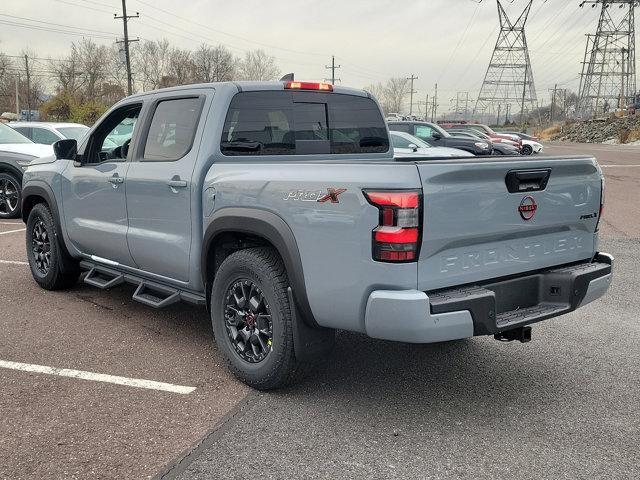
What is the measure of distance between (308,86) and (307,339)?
79.9 inches

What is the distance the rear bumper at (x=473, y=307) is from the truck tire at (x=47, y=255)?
154 inches

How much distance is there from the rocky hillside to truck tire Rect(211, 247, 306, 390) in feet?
181

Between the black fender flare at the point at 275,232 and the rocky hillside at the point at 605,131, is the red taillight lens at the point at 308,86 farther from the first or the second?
the rocky hillside at the point at 605,131

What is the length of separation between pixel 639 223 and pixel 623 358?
7.30m

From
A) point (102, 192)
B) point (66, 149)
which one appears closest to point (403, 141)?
point (66, 149)

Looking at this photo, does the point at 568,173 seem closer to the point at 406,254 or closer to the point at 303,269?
the point at 406,254

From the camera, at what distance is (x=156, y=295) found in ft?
15.9

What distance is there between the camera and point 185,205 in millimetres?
4223

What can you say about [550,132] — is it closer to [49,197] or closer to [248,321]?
[49,197]

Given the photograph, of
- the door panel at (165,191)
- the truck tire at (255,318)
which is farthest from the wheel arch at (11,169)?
the truck tire at (255,318)

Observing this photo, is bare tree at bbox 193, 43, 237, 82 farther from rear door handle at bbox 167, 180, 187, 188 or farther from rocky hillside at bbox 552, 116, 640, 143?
rear door handle at bbox 167, 180, 187, 188

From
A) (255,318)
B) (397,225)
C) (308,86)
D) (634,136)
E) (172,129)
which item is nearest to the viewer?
(397,225)

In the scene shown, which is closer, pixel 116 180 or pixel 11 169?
pixel 116 180

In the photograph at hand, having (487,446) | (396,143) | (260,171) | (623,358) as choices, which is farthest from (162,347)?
A: (396,143)
